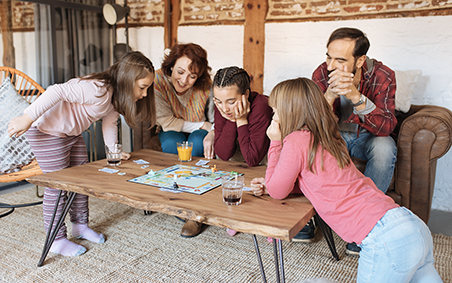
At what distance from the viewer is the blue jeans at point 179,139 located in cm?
259

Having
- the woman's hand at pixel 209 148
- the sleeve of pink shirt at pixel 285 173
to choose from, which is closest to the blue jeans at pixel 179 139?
the woman's hand at pixel 209 148

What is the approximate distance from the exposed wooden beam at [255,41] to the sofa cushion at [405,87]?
1185 millimetres

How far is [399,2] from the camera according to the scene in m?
2.71

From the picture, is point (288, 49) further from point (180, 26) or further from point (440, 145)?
point (440, 145)

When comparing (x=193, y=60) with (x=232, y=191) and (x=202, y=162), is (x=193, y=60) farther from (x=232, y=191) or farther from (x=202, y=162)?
(x=232, y=191)

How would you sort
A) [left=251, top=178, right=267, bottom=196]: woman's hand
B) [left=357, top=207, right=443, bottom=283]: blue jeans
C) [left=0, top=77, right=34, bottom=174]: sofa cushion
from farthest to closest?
1. [left=0, top=77, right=34, bottom=174]: sofa cushion
2. [left=251, top=178, right=267, bottom=196]: woman's hand
3. [left=357, top=207, right=443, bottom=283]: blue jeans

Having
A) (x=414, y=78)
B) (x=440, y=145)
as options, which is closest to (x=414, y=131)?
(x=440, y=145)

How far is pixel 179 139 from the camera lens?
2650 millimetres

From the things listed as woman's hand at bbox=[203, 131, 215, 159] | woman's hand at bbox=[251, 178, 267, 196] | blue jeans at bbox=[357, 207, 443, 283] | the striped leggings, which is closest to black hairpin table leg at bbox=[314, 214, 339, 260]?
woman's hand at bbox=[251, 178, 267, 196]

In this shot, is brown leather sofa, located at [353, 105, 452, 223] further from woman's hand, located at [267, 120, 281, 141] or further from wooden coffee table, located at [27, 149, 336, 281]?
woman's hand, located at [267, 120, 281, 141]

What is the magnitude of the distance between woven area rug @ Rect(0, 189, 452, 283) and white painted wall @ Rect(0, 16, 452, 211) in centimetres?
114

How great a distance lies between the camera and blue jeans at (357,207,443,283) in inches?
43.9

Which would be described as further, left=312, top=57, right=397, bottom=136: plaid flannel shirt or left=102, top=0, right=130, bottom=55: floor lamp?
left=102, top=0, right=130, bottom=55: floor lamp

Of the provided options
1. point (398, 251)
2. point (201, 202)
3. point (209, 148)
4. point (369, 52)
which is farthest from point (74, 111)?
point (369, 52)
